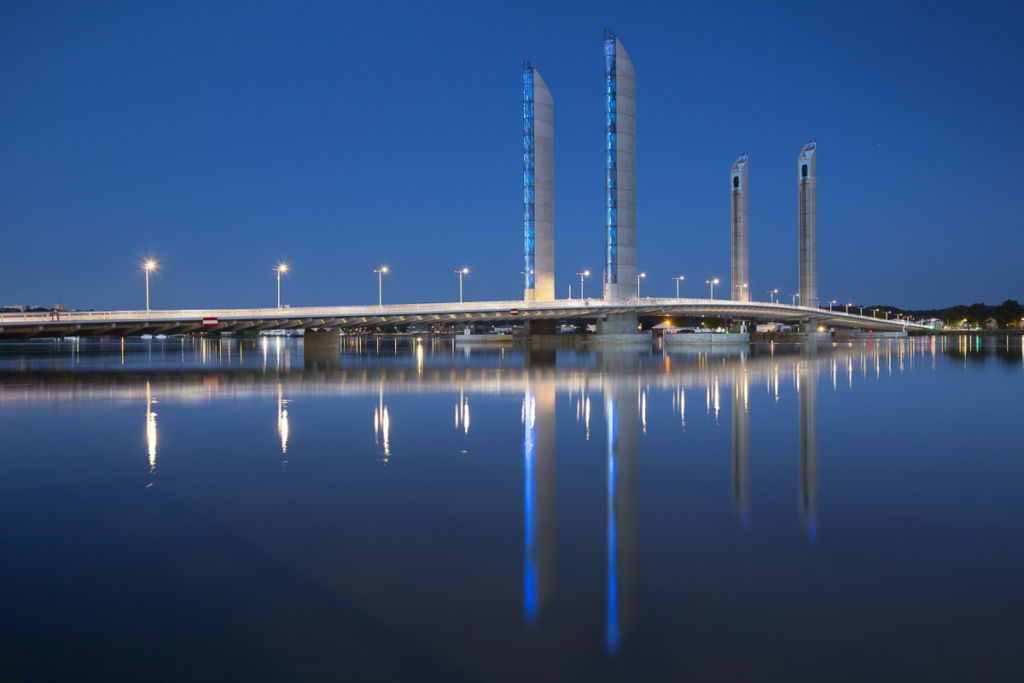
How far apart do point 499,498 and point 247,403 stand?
13459 mm

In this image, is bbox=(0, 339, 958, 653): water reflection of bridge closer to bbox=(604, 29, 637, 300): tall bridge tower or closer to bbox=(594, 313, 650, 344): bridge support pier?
bbox=(594, 313, 650, 344): bridge support pier

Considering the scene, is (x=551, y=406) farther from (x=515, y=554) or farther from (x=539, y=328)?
(x=539, y=328)

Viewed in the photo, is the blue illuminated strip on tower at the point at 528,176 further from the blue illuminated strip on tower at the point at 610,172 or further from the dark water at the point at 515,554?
the dark water at the point at 515,554

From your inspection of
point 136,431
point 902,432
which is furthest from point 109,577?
point 902,432

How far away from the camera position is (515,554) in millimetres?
5809

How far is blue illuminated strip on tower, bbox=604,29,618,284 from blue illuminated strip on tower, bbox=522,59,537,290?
853 cm

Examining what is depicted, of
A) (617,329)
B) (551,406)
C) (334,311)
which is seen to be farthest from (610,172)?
(551,406)

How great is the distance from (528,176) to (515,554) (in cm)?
7717

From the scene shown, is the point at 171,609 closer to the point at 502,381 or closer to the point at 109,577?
the point at 109,577

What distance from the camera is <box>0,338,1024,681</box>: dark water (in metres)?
4.08

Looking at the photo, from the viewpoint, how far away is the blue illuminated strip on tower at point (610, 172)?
76.7 m

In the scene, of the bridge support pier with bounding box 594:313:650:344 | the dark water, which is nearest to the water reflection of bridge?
the dark water

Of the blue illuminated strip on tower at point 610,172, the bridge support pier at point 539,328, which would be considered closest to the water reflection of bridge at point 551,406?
the blue illuminated strip on tower at point 610,172

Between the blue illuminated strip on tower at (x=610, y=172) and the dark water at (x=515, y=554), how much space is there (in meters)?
64.3
